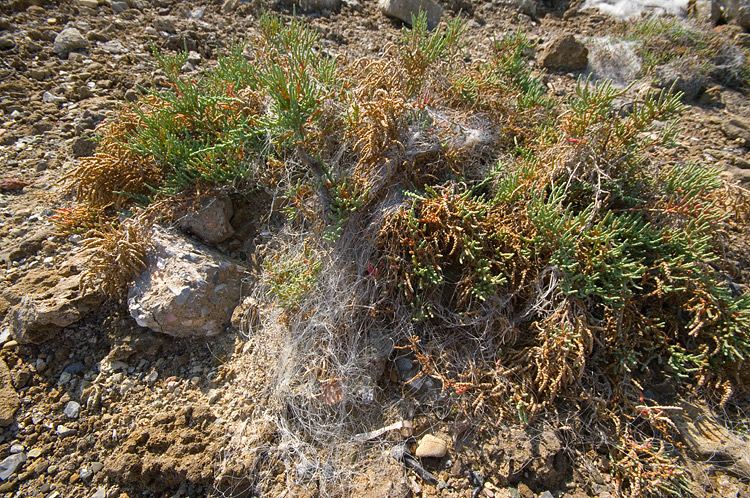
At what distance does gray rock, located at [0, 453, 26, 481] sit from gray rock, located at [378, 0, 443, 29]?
198 inches

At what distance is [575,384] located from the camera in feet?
7.98

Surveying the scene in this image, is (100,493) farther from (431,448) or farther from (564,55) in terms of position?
(564,55)

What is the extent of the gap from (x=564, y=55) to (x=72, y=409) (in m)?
5.15

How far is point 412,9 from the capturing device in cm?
466

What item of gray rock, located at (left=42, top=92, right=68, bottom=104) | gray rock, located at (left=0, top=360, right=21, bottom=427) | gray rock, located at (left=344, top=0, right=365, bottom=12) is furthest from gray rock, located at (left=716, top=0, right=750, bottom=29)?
gray rock, located at (left=0, top=360, right=21, bottom=427)

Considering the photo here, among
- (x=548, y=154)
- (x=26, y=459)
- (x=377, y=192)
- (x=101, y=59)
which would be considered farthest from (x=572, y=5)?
(x=26, y=459)

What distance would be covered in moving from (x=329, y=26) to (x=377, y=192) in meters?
2.80

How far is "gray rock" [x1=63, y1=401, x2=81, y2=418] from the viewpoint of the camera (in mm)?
2393

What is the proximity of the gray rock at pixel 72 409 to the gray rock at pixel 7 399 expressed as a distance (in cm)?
26

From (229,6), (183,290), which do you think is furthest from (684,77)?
(183,290)

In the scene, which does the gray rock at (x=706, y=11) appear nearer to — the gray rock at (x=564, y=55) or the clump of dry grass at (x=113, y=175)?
the gray rock at (x=564, y=55)

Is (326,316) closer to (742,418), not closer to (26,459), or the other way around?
(26,459)

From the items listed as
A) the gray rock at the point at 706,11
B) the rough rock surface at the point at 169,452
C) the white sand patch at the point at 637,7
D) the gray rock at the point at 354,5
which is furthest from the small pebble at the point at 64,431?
the gray rock at the point at 706,11

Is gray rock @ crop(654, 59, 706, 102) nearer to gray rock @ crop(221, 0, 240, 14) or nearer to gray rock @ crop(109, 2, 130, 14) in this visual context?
gray rock @ crop(221, 0, 240, 14)
